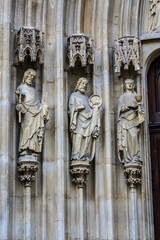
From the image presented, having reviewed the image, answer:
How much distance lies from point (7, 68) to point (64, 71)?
1206 millimetres

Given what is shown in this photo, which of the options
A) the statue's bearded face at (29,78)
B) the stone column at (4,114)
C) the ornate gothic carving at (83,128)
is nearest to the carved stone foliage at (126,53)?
the ornate gothic carving at (83,128)

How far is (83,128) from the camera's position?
14.0m

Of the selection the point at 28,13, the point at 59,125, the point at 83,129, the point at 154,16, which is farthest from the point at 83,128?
the point at 154,16

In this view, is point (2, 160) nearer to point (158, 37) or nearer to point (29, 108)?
point (29, 108)

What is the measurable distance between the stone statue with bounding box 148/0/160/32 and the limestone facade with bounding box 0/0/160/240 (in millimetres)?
83

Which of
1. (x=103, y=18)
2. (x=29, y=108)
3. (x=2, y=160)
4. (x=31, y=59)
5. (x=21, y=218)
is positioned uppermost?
(x=103, y=18)

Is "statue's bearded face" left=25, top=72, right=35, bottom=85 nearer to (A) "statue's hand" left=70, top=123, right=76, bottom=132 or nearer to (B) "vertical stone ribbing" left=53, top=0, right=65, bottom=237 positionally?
(B) "vertical stone ribbing" left=53, top=0, right=65, bottom=237

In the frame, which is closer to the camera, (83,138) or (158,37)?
(83,138)

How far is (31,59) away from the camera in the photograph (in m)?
14.1

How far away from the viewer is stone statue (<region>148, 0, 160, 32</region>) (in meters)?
15.1

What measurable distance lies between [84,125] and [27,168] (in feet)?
4.60

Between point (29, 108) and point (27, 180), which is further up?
point (29, 108)

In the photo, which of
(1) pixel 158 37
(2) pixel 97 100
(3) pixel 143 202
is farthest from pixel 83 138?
(1) pixel 158 37

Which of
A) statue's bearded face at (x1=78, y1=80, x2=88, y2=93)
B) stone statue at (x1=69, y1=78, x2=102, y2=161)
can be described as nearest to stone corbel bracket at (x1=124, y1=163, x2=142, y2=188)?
stone statue at (x1=69, y1=78, x2=102, y2=161)
